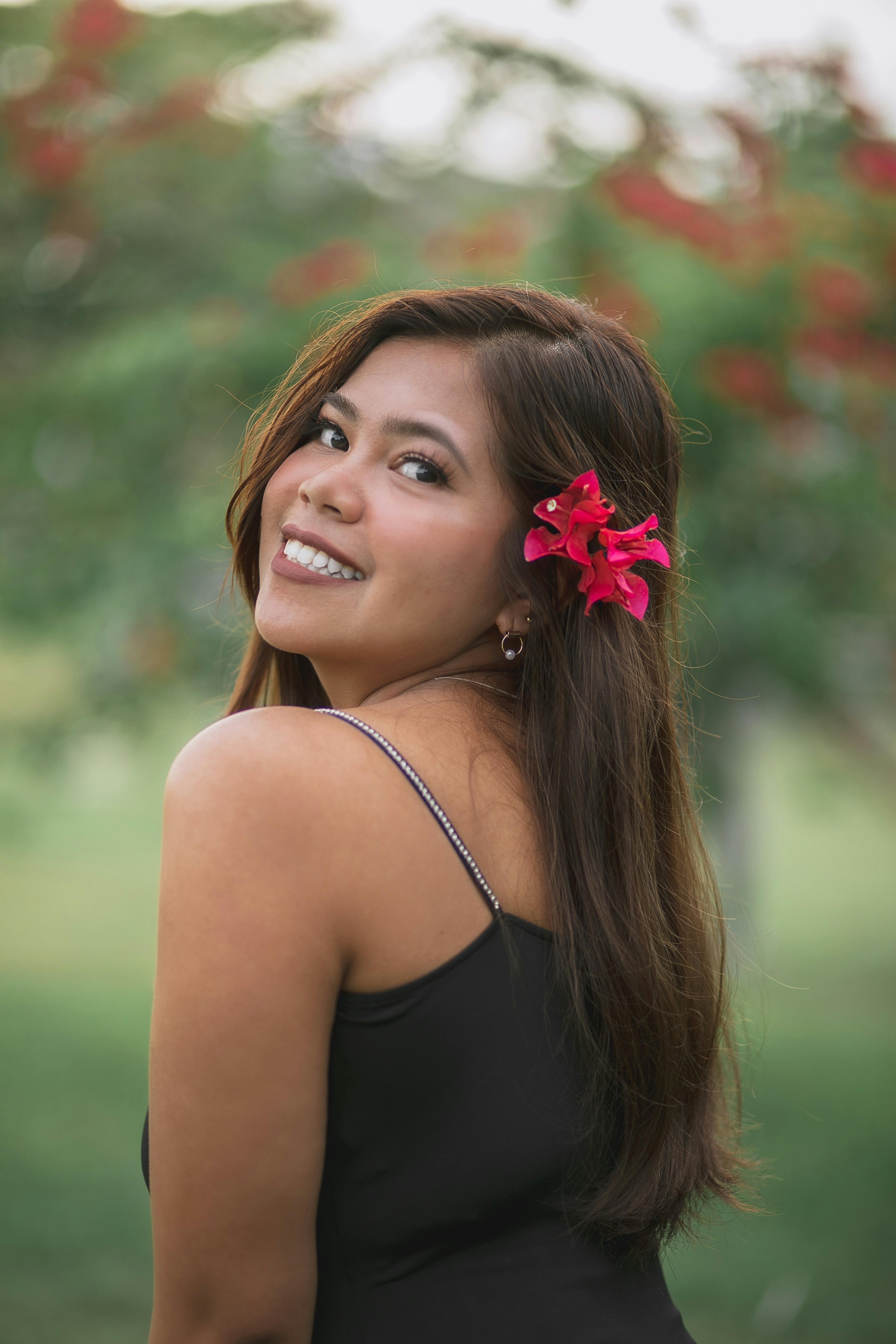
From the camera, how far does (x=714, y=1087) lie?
179cm

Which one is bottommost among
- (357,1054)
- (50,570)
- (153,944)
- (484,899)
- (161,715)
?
(153,944)

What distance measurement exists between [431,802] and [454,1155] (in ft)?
1.28

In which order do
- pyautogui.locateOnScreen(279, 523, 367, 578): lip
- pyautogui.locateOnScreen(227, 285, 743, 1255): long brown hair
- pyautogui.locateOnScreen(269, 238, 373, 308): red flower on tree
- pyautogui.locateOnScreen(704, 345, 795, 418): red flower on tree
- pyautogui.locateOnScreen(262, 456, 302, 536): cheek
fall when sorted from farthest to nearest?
1. pyautogui.locateOnScreen(269, 238, 373, 308): red flower on tree
2. pyautogui.locateOnScreen(704, 345, 795, 418): red flower on tree
3. pyautogui.locateOnScreen(262, 456, 302, 536): cheek
4. pyautogui.locateOnScreen(279, 523, 367, 578): lip
5. pyautogui.locateOnScreen(227, 285, 743, 1255): long brown hair

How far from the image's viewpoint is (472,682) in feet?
5.51

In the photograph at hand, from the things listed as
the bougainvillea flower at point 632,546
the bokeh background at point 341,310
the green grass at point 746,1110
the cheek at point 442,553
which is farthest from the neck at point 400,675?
the bokeh background at point 341,310

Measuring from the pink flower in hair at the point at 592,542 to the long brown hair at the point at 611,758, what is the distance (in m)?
0.04

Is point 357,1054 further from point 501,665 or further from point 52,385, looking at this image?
point 52,385

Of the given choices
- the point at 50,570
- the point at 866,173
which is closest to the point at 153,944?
the point at 50,570

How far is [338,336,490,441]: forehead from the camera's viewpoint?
1.67 metres

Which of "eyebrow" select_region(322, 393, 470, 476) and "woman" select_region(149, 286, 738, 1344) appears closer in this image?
"woman" select_region(149, 286, 738, 1344)

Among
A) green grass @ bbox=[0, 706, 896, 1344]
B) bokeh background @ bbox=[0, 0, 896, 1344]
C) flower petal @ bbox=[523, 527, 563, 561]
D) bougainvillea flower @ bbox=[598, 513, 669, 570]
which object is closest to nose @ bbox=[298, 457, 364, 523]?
flower petal @ bbox=[523, 527, 563, 561]

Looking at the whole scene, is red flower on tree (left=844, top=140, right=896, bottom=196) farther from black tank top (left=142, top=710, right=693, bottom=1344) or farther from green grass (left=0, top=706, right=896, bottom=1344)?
black tank top (left=142, top=710, right=693, bottom=1344)

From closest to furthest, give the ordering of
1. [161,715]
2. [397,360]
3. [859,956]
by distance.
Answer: [397,360], [161,715], [859,956]

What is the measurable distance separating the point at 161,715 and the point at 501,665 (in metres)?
3.30
